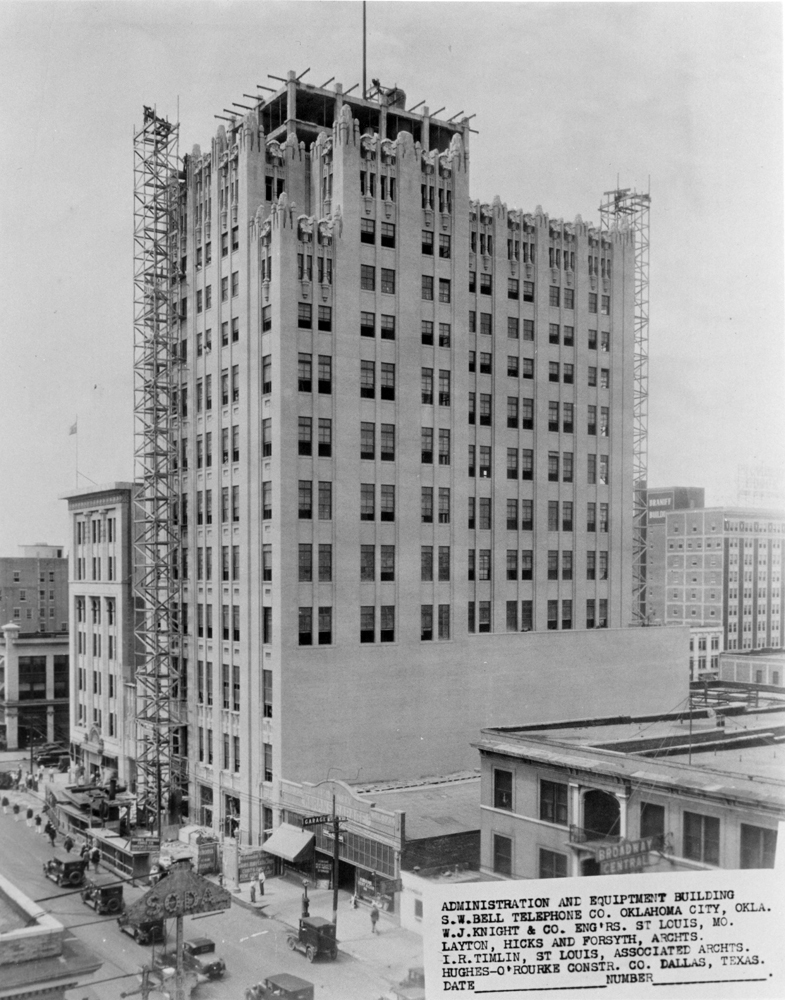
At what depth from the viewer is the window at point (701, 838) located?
33469 mm

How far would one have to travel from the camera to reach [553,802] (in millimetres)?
40938

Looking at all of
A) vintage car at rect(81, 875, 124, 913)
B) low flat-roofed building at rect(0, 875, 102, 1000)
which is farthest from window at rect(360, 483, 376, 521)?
low flat-roofed building at rect(0, 875, 102, 1000)

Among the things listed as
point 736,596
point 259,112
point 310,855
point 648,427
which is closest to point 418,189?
point 259,112

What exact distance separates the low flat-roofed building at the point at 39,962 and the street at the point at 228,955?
6368 mm

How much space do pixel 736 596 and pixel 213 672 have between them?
85.8 m

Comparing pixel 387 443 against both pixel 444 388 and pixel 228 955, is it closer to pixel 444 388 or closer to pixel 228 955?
pixel 444 388

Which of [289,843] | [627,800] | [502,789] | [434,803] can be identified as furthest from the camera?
[289,843]

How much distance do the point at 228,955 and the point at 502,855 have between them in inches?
493

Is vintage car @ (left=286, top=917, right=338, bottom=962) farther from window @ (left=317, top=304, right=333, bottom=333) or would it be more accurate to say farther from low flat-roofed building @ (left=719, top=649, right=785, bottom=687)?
low flat-roofed building @ (left=719, top=649, right=785, bottom=687)

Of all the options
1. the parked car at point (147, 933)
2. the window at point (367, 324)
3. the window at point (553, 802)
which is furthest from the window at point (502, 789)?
the window at point (367, 324)

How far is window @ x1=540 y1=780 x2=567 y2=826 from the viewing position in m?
40.4

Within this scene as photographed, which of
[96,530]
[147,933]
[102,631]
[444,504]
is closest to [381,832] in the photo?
[147,933]

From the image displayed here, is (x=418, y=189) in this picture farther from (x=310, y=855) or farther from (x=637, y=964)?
(x=637, y=964)

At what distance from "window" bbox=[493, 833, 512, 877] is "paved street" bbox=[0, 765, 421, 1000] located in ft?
16.4
